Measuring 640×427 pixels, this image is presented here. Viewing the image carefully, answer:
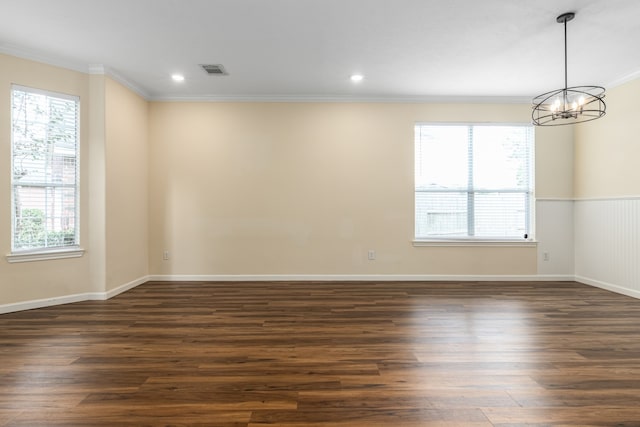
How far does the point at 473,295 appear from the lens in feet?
14.5

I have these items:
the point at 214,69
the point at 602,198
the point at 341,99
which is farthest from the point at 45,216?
the point at 602,198

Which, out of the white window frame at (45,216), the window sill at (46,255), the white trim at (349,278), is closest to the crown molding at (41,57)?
the white window frame at (45,216)

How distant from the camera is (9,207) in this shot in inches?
146

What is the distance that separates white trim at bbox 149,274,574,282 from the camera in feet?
17.5

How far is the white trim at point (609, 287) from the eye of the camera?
4395mm

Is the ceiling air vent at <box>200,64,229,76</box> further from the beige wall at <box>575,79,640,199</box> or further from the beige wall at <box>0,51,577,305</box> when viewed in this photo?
the beige wall at <box>575,79,640,199</box>

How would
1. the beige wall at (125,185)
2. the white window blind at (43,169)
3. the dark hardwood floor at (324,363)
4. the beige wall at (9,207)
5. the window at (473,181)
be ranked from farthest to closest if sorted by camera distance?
the window at (473,181) < the beige wall at (125,185) < the white window blind at (43,169) < the beige wall at (9,207) < the dark hardwood floor at (324,363)

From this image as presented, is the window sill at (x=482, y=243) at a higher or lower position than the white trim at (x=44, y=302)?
higher

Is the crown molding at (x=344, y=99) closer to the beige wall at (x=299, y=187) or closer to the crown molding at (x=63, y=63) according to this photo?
the beige wall at (x=299, y=187)

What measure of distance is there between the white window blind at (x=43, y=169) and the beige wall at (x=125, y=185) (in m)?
0.36

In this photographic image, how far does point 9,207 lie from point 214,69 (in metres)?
Answer: 2.67

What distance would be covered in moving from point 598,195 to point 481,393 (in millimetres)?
4334

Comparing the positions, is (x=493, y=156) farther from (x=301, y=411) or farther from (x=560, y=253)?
(x=301, y=411)

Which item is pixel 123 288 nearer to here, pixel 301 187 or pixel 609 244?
pixel 301 187
